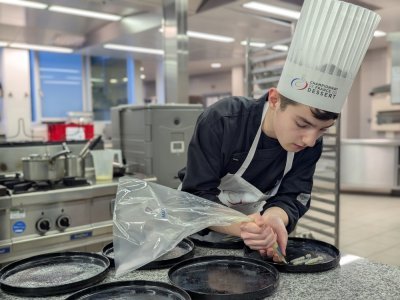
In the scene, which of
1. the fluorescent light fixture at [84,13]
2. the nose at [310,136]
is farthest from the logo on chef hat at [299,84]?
the fluorescent light fixture at [84,13]

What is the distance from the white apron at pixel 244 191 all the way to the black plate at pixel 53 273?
373 millimetres

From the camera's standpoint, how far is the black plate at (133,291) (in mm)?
796

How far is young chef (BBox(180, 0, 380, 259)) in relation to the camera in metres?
1.02

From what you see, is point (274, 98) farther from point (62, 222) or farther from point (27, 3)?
point (27, 3)

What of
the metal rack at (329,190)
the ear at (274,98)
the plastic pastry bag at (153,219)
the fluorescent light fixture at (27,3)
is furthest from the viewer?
the fluorescent light fixture at (27,3)

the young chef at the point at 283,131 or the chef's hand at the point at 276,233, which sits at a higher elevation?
the young chef at the point at 283,131

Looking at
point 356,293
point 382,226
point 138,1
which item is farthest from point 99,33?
point 356,293

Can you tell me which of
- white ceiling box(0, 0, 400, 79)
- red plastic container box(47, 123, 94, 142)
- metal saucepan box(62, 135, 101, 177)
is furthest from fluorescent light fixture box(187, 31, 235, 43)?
metal saucepan box(62, 135, 101, 177)

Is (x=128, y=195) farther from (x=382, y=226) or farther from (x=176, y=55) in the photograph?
(x=382, y=226)

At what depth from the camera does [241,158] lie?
1.29 metres

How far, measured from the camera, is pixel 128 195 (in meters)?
1.03

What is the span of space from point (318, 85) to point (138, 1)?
10.3 feet

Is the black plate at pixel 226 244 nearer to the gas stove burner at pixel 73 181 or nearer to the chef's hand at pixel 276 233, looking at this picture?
the chef's hand at pixel 276 233

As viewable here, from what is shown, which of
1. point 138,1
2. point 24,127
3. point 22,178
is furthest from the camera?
point 24,127
